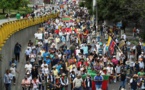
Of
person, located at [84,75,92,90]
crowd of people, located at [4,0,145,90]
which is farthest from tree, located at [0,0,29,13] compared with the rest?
person, located at [84,75,92,90]

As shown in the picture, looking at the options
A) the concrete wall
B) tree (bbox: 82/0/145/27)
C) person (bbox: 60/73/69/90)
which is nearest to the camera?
person (bbox: 60/73/69/90)

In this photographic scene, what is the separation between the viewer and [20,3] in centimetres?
6938

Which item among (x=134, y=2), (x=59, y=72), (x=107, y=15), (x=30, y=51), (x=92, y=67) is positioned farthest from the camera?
(x=107, y=15)

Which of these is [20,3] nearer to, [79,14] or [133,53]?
[79,14]

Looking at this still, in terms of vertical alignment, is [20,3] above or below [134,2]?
below

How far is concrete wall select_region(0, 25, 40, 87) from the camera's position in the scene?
22.4 metres

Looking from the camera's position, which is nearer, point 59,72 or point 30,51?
point 59,72

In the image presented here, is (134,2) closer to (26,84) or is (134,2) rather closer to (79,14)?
(26,84)

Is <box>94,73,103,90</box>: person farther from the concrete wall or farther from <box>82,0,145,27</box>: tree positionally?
<box>82,0,145,27</box>: tree

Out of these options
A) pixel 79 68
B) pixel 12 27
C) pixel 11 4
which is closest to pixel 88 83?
pixel 79 68

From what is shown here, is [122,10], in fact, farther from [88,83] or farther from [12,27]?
[88,83]

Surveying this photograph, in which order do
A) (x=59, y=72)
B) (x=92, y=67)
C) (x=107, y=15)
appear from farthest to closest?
1. (x=107, y=15)
2. (x=92, y=67)
3. (x=59, y=72)

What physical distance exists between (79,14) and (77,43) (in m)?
31.8

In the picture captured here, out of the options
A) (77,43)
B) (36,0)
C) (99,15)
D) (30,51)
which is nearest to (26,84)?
(30,51)
